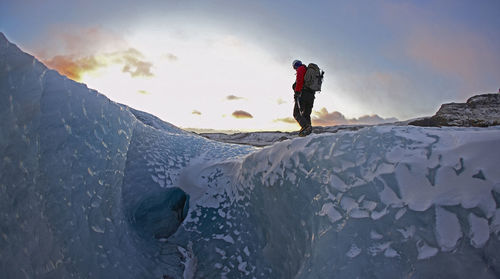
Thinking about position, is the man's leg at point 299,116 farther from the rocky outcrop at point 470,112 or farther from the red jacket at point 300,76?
the rocky outcrop at point 470,112

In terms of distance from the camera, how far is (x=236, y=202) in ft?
7.32

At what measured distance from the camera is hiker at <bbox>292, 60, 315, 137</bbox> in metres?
5.17

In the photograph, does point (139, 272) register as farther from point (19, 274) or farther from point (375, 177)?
point (375, 177)

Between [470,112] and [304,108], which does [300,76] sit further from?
[470,112]

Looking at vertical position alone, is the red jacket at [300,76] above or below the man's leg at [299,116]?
above

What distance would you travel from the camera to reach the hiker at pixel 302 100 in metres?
5.17

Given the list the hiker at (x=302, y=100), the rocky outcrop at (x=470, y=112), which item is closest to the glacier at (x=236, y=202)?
the hiker at (x=302, y=100)

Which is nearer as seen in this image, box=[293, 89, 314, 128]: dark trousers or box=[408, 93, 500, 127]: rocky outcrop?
box=[293, 89, 314, 128]: dark trousers

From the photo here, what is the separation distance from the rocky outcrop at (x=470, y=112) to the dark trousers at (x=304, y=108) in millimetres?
9871

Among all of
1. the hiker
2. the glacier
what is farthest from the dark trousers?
the glacier

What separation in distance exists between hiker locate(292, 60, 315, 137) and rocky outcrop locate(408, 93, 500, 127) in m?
9.89

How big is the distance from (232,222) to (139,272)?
2.44 ft

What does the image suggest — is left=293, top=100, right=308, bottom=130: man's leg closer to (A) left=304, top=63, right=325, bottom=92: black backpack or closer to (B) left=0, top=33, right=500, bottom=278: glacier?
(A) left=304, top=63, right=325, bottom=92: black backpack

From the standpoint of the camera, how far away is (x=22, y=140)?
158cm
